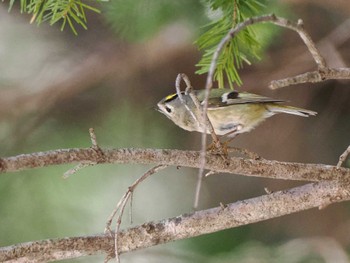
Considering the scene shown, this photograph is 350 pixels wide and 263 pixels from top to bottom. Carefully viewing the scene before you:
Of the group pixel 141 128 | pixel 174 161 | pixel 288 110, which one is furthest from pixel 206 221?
pixel 141 128

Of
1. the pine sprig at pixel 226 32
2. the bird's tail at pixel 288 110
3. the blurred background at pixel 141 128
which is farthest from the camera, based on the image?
the blurred background at pixel 141 128

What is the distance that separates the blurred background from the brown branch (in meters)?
0.37

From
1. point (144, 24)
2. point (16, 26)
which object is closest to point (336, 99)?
point (144, 24)

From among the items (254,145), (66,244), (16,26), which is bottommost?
(254,145)

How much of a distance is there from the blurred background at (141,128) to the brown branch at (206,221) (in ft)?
1.23

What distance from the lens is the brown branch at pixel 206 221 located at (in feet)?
2.54

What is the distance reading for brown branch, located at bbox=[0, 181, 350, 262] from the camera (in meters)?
0.77

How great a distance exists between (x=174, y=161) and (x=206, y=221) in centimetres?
13

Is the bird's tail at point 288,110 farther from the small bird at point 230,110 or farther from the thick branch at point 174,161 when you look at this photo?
the thick branch at point 174,161

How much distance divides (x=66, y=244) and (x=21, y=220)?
1.65 feet

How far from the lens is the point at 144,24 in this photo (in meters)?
0.95

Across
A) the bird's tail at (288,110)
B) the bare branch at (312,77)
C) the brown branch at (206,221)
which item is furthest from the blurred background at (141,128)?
the bare branch at (312,77)

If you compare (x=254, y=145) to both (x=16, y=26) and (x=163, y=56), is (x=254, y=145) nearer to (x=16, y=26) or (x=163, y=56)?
(x=163, y=56)

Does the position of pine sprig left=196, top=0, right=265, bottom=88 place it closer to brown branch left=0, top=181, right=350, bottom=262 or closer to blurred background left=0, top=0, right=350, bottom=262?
brown branch left=0, top=181, right=350, bottom=262
